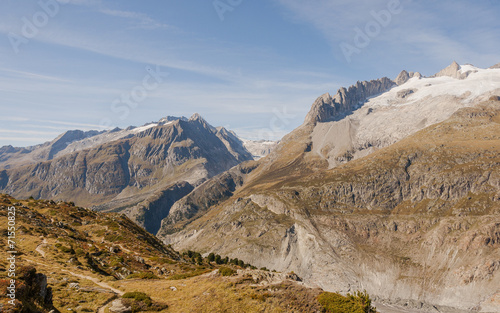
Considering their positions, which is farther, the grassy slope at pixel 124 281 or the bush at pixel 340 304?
the grassy slope at pixel 124 281

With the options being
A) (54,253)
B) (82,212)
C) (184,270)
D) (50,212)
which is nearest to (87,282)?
(54,253)

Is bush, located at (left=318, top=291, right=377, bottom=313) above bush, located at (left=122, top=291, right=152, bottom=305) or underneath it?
underneath

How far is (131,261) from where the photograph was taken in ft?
209

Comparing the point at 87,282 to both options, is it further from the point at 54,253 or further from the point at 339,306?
the point at 339,306

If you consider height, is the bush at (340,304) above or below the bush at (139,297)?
below

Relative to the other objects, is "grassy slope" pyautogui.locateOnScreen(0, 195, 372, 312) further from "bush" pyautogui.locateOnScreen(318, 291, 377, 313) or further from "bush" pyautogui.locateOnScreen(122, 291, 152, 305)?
"bush" pyautogui.locateOnScreen(122, 291, 152, 305)

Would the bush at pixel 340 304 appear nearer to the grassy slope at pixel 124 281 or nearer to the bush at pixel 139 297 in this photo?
the grassy slope at pixel 124 281

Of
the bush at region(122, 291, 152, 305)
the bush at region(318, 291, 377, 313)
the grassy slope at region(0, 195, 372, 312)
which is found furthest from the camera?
the grassy slope at region(0, 195, 372, 312)

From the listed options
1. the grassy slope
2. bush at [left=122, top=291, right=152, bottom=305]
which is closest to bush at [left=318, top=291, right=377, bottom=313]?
the grassy slope

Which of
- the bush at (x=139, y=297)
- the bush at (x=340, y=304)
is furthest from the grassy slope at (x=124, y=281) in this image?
the bush at (x=139, y=297)

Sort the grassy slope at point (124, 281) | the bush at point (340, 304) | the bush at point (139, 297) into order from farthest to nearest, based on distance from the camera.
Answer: the grassy slope at point (124, 281) < the bush at point (139, 297) < the bush at point (340, 304)

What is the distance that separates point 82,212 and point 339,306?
4014 inches

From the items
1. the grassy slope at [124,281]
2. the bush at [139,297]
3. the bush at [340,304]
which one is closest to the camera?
the bush at [340,304]

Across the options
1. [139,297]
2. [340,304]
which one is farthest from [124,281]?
[340,304]
